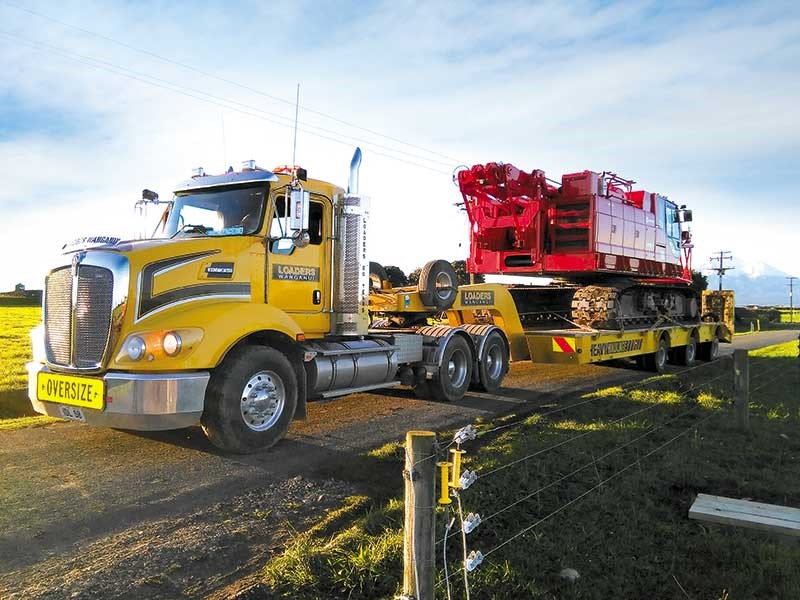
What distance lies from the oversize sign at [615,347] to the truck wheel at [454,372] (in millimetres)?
2928

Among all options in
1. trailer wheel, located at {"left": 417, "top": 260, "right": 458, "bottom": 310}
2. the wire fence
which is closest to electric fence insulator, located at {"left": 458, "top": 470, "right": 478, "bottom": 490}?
the wire fence

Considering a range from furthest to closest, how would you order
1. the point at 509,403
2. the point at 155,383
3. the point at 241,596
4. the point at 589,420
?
the point at 509,403
the point at 589,420
the point at 155,383
the point at 241,596

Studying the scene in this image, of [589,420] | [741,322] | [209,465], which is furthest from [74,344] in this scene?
[741,322]

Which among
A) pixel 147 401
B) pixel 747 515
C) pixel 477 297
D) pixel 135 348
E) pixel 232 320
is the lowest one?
pixel 747 515

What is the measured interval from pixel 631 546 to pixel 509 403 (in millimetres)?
5507

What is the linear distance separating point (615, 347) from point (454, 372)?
14.2 feet

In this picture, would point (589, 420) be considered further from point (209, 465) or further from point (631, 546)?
point (209, 465)

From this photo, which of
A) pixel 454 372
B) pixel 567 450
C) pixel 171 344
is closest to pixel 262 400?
pixel 171 344

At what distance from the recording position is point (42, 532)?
413 centimetres

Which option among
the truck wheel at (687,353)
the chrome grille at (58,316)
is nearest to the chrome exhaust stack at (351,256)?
the chrome grille at (58,316)

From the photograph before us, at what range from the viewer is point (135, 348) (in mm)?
5605

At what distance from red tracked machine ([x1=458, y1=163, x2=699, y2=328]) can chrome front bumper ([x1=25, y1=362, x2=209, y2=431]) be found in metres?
8.14

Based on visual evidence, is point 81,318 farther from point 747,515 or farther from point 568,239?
point 568,239

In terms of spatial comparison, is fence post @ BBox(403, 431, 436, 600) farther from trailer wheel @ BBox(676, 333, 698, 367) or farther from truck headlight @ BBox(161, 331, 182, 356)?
trailer wheel @ BBox(676, 333, 698, 367)
